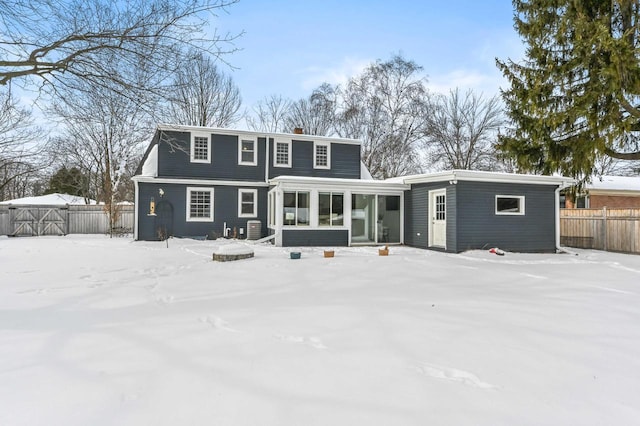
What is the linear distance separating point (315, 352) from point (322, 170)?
13.3 metres

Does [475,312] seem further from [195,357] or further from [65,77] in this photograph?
[65,77]

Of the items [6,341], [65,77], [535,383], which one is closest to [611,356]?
[535,383]

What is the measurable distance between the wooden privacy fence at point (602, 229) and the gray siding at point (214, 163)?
1244cm

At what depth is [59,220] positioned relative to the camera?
17.7 metres

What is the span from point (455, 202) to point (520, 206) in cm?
260

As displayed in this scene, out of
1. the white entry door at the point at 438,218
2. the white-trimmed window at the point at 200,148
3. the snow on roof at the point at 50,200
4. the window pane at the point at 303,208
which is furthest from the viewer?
the snow on roof at the point at 50,200

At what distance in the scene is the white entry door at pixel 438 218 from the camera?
37.3 ft

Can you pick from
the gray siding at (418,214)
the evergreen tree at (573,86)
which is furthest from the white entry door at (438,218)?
the evergreen tree at (573,86)

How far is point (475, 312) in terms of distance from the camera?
443 cm

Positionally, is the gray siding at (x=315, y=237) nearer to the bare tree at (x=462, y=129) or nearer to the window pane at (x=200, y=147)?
the window pane at (x=200, y=147)

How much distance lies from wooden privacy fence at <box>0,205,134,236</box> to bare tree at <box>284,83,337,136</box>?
1340 centimetres

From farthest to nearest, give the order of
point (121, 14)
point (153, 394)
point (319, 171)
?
point (319, 171), point (121, 14), point (153, 394)

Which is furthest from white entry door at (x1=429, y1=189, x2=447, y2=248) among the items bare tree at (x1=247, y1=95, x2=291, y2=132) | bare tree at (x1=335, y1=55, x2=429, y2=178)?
bare tree at (x1=247, y1=95, x2=291, y2=132)

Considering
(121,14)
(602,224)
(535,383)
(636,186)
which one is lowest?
(535,383)
